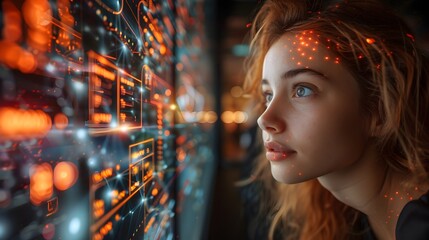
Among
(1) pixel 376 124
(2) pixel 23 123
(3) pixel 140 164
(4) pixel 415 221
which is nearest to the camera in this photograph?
(2) pixel 23 123

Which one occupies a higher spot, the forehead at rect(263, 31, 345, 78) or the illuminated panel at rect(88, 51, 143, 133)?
the forehead at rect(263, 31, 345, 78)

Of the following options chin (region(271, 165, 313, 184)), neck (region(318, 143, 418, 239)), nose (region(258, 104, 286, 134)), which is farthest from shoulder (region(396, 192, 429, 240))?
nose (region(258, 104, 286, 134))

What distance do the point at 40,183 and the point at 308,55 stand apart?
0.65 metres

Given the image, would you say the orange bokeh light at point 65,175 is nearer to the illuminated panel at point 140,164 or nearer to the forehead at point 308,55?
the illuminated panel at point 140,164

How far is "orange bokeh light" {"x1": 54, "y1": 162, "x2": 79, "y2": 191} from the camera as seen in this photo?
362 millimetres

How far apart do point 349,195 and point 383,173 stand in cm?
12

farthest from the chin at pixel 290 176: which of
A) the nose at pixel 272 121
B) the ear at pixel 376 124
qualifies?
the ear at pixel 376 124

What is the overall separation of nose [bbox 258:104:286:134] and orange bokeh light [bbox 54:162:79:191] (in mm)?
477

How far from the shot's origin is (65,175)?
38cm

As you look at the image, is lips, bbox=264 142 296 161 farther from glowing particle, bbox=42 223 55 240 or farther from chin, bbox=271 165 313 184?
glowing particle, bbox=42 223 55 240

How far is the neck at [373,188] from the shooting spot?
34.7 inches

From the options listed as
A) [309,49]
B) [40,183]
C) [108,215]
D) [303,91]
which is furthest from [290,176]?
[40,183]

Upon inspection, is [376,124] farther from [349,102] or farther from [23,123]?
[23,123]

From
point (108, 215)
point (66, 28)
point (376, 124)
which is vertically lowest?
point (108, 215)
